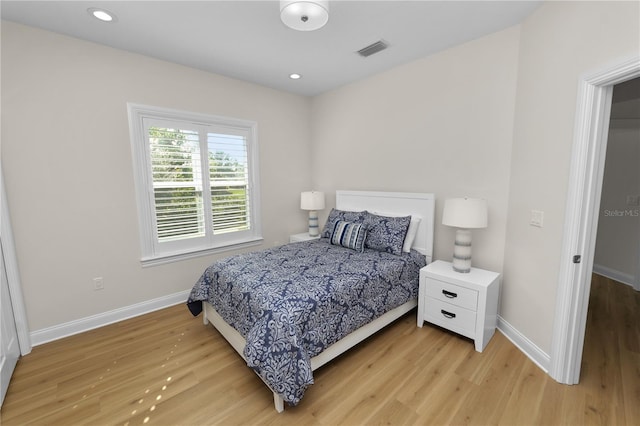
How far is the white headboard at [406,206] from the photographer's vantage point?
9.67 feet

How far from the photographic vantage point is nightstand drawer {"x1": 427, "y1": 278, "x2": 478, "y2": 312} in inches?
90.4

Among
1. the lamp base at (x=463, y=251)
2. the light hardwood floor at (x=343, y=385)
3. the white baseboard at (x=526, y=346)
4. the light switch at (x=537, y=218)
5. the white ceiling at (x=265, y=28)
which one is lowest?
the light hardwood floor at (x=343, y=385)

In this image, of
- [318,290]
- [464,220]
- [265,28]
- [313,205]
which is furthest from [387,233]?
[265,28]

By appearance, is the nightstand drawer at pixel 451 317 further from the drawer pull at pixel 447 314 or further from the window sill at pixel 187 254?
the window sill at pixel 187 254

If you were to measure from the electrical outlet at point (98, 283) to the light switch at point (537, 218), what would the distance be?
3910 mm

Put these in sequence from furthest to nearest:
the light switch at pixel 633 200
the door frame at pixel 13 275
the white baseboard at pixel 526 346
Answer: the light switch at pixel 633 200, the door frame at pixel 13 275, the white baseboard at pixel 526 346

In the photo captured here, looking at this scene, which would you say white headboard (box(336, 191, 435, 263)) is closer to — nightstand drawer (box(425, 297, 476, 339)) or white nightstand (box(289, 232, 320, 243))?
nightstand drawer (box(425, 297, 476, 339))

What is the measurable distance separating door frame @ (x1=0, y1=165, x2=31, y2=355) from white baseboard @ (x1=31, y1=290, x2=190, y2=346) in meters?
0.11

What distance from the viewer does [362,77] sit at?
11.5 ft

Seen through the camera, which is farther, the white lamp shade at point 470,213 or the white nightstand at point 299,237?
the white nightstand at point 299,237

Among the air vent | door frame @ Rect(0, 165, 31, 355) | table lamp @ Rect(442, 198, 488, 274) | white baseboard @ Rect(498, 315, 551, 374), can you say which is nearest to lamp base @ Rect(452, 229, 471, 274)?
table lamp @ Rect(442, 198, 488, 274)

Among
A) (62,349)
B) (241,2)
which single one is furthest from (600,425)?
(62,349)

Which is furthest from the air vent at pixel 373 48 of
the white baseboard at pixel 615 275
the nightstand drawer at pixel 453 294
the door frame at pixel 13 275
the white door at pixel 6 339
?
the white baseboard at pixel 615 275

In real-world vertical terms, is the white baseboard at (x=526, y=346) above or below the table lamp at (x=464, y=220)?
below
